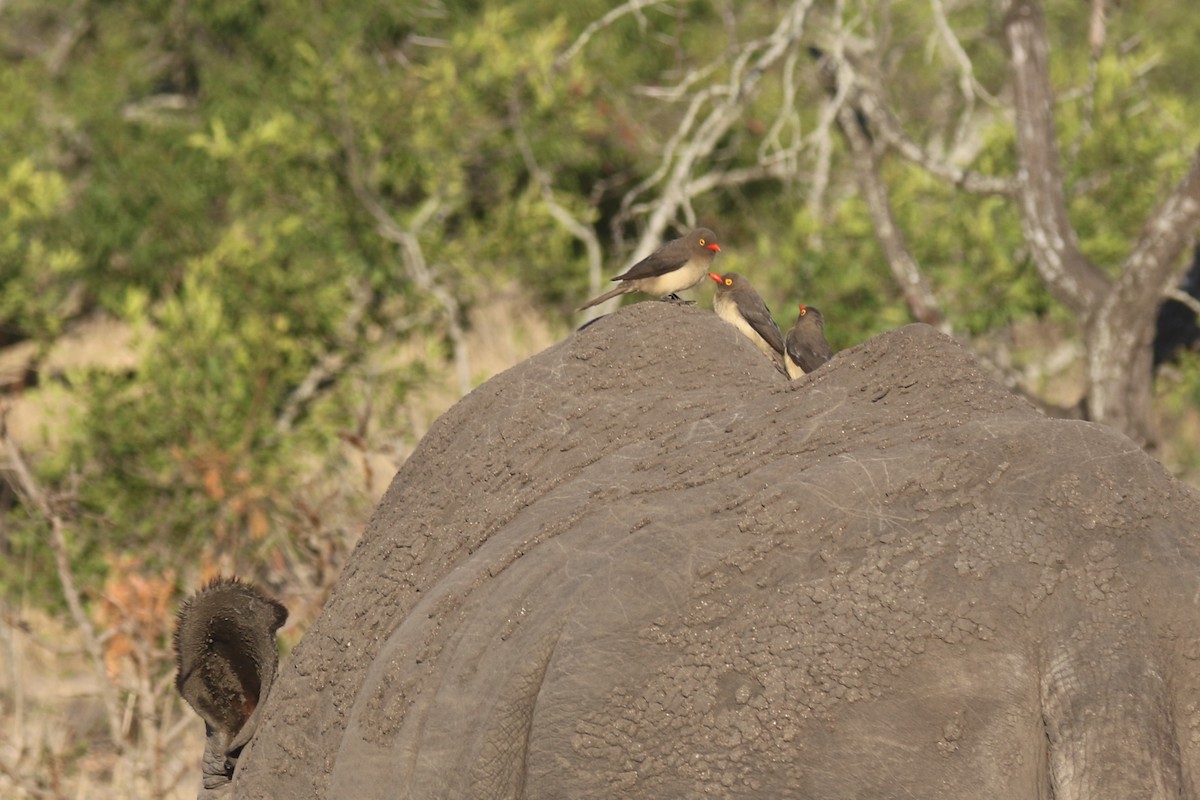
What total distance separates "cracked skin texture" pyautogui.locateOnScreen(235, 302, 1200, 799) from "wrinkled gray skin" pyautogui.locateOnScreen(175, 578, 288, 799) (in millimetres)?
398

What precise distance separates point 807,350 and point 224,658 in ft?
4.95

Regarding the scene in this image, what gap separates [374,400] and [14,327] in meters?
2.55

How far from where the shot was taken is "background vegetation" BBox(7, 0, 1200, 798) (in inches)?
350

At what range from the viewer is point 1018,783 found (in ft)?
6.61

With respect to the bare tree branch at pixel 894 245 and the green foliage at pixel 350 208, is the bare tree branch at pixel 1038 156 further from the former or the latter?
the green foliage at pixel 350 208

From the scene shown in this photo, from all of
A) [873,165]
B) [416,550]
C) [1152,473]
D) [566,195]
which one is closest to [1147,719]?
[1152,473]

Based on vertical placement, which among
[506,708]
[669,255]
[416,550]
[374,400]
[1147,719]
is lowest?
[374,400]

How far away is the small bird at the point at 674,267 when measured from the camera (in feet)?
15.3

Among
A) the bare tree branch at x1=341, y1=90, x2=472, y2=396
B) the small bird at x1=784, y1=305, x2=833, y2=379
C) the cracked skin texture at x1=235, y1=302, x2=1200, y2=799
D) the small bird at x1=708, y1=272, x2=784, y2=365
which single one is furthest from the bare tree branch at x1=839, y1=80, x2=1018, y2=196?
the cracked skin texture at x1=235, y1=302, x2=1200, y2=799

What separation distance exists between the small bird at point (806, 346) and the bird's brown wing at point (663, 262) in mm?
747

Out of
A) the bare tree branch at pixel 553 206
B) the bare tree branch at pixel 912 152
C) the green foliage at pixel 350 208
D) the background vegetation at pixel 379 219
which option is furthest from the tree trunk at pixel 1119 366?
the bare tree branch at pixel 553 206

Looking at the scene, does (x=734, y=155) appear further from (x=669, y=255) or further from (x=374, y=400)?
(x=669, y=255)

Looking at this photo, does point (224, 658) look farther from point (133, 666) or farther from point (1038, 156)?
point (1038, 156)

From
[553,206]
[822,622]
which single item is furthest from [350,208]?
[822,622]
